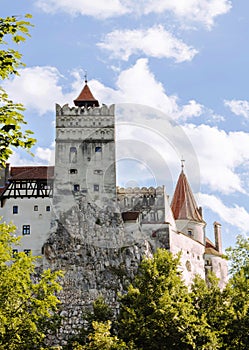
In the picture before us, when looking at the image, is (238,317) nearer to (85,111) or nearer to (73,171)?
(73,171)

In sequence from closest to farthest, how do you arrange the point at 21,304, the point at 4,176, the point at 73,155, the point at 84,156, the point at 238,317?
Answer: the point at 21,304 → the point at 238,317 → the point at 84,156 → the point at 73,155 → the point at 4,176

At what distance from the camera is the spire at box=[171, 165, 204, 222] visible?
5897cm

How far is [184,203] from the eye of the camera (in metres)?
60.2

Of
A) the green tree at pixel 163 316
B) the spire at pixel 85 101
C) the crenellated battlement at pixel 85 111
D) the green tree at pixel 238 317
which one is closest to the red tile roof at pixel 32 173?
the crenellated battlement at pixel 85 111

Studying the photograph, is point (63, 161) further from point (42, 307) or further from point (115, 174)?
point (42, 307)

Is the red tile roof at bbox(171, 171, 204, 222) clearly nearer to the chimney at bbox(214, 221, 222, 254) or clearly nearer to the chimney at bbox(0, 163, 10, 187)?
the chimney at bbox(214, 221, 222, 254)

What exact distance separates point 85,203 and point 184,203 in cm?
1149

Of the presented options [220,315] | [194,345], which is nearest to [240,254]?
[220,315]

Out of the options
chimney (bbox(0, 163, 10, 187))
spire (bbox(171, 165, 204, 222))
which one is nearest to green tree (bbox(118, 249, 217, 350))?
spire (bbox(171, 165, 204, 222))

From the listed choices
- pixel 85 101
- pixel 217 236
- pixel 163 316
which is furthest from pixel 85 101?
pixel 163 316

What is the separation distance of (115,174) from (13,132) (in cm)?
4274

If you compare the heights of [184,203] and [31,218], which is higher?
[184,203]

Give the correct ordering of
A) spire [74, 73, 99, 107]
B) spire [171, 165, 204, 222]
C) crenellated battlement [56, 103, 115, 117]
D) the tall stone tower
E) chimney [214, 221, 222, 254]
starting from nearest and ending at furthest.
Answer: the tall stone tower → crenellated battlement [56, 103, 115, 117] → spire [171, 165, 204, 222] → spire [74, 73, 99, 107] → chimney [214, 221, 222, 254]

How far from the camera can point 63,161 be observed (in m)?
54.8
